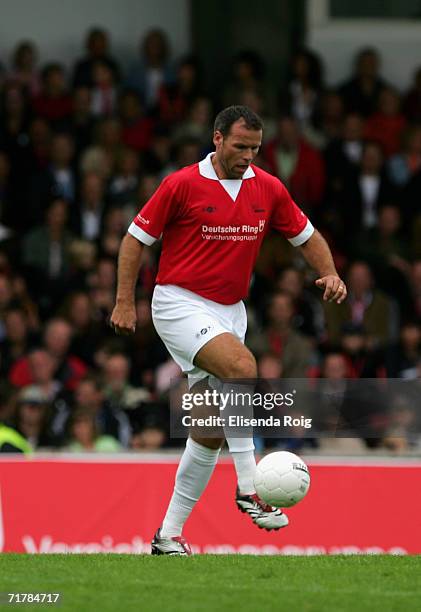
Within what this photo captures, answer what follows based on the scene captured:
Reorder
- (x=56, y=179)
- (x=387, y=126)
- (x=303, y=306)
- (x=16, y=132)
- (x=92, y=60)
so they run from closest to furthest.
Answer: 1. (x=303, y=306)
2. (x=56, y=179)
3. (x=16, y=132)
4. (x=387, y=126)
5. (x=92, y=60)

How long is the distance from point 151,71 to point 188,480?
1042 centimetres

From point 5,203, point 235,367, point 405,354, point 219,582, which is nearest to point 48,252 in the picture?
point 5,203

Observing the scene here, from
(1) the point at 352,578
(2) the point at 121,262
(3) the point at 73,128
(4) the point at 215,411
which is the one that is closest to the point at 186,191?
(2) the point at 121,262

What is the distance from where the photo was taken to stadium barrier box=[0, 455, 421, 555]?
36.3ft

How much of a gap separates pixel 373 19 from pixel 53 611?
44.0 feet

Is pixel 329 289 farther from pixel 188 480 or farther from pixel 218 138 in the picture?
pixel 188 480

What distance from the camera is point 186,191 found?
8.66 meters

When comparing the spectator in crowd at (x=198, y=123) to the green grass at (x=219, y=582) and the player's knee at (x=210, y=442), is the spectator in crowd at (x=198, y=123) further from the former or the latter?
the green grass at (x=219, y=582)

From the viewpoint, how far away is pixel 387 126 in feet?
58.5

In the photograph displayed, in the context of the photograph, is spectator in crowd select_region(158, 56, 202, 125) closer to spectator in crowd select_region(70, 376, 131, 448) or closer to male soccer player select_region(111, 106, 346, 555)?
spectator in crowd select_region(70, 376, 131, 448)

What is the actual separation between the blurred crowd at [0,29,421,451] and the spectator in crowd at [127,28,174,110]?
24 millimetres

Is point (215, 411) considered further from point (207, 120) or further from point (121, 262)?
point (207, 120)

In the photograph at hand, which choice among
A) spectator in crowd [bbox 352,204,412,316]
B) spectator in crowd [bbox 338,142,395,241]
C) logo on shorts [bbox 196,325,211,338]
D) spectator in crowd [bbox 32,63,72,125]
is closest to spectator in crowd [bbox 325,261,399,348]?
spectator in crowd [bbox 352,204,412,316]

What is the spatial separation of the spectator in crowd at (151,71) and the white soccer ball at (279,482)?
34.2 ft
